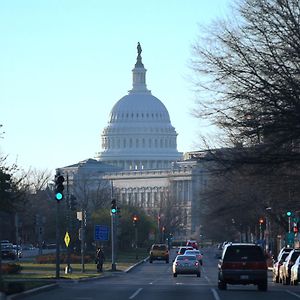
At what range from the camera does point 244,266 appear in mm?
48125

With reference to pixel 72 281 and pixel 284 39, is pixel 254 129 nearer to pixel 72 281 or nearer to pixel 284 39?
pixel 284 39

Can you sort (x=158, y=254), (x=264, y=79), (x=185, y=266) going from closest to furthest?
(x=264, y=79) < (x=185, y=266) < (x=158, y=254)

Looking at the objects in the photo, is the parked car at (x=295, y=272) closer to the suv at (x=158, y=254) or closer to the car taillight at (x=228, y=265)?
the car taillight at (x=228, y=265)

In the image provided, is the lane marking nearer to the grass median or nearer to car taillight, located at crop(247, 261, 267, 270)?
car taillight, located at crop(247, 261, 267, 270)

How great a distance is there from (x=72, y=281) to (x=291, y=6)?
60.3ft

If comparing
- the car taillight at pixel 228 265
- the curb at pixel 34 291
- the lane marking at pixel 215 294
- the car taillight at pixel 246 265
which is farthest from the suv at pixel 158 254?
the lane marking at pixel 215 294

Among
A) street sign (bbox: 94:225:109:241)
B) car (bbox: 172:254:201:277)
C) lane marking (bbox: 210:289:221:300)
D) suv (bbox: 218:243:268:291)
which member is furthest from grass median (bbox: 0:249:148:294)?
suv (bbox: 218:243:268:291)

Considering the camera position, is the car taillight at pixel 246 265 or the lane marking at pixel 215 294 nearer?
the lane marking at pixel 215 294

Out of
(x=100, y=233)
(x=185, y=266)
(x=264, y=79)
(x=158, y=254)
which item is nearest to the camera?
(x=264, y=79)

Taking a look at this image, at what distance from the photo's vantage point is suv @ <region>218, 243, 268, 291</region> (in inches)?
1896

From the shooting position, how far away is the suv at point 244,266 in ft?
158

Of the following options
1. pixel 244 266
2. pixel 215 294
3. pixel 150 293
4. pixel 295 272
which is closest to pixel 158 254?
pixel 295 272

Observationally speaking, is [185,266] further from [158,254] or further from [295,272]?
[158,254]

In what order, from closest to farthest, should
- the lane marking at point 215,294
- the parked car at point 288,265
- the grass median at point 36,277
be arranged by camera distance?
the lane marking at point 215,294
the grass median at point 36,277
the parked car at point 288,265
